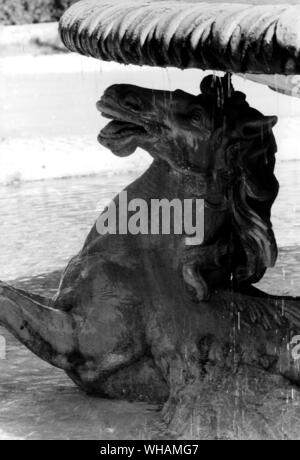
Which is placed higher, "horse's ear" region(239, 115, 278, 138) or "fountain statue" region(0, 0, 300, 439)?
"horse's ear" region(239, 115, 278, 138)

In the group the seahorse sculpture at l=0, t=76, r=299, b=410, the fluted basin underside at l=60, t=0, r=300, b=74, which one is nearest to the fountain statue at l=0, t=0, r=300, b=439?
the seahorse sculpture at l=0, t=76, r=299, b=410

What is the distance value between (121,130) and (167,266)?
13.9 inches

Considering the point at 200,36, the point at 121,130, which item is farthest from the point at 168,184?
the point at 200,36

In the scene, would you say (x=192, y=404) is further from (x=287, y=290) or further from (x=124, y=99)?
(x=287, y=290)

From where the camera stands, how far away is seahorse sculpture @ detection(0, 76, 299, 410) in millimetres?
3053

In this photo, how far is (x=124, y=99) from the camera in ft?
10.1

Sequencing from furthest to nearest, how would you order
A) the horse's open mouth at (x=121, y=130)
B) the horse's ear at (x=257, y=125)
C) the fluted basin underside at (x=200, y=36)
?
the horse's open mouth at (x=121, y=130) < the horse's ear at (x=257, y=125) < the fluted basin underside at (x=200, y=36)

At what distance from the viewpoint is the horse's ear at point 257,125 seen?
119 inches

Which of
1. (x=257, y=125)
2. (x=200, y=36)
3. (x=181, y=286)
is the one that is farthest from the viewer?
(x=181, y=286)

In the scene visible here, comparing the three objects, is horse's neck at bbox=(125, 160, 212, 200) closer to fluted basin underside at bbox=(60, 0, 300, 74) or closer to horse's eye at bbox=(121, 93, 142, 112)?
horse's eye at bbox=(121, 93, 142, 112)

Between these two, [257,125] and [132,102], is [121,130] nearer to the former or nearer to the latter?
[132,102]

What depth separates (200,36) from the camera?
2.55m

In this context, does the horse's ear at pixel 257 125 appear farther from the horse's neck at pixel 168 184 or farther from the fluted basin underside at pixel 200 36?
the fluted basin underside at pixel 200 36

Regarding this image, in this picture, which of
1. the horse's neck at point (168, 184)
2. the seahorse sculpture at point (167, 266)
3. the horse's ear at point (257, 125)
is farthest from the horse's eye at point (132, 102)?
the horse's ear at point (257, 125)
